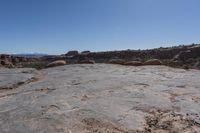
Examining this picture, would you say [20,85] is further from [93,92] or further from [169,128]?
[169,128]

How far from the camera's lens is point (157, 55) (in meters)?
49.8

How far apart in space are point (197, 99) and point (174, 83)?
1.90 m

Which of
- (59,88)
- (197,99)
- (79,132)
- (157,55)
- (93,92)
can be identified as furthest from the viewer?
(157,55)

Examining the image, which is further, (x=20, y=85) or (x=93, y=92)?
(x=20, y=85)

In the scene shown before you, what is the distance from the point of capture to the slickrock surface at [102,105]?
16.9ft

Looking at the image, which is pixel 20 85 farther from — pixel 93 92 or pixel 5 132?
pixel 5 132

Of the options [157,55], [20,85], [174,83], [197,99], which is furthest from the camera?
[157,55]

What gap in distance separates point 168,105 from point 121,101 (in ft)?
3.18

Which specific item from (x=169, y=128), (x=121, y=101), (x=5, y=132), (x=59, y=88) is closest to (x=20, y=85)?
(x=59, y=88)

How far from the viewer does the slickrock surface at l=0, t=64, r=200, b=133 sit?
5164 millimetres

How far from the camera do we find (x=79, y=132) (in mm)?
4871

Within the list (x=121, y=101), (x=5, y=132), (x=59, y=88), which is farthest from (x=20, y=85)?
(x=5, y=132)

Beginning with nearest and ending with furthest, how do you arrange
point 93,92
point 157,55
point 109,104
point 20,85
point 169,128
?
point 169,128
point 109,104
point 93,92
point 20,85
point 157,55

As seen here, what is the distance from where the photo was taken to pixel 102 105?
6.32 meters
